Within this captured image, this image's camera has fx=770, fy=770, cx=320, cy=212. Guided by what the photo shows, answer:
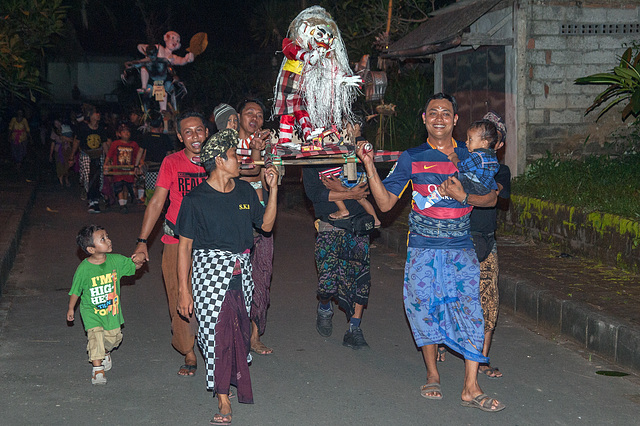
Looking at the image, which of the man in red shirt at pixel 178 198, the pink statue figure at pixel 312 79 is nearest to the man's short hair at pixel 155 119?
the man in red shirt at pixel 178 198

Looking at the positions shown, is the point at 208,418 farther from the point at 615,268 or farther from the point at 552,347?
the point at 615,268

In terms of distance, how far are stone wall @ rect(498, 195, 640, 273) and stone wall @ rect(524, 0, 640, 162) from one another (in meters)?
1.49

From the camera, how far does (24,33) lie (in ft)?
30.4

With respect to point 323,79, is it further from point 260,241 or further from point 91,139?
point 91,139

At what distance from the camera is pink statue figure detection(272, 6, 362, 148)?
509 cm

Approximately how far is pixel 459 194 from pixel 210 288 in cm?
162

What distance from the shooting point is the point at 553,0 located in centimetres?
1084

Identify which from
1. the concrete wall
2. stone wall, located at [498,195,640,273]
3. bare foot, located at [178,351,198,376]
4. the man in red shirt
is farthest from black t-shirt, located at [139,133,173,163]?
the concrete wall

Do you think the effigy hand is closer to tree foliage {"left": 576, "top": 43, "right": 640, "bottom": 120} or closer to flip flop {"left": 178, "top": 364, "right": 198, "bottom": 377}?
flip flop {"left": 178, "top": 364, "right": 198, "bottom": 377}

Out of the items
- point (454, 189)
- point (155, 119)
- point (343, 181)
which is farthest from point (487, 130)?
point (155, 119)

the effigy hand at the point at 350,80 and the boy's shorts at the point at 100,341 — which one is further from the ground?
the effigy hand at the point at 350,80

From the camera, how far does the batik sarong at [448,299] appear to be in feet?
15.9

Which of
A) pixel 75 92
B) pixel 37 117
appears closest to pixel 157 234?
pixel 37 117

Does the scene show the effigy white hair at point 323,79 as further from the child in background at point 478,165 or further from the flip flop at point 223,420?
the flip flop at point 223,420
